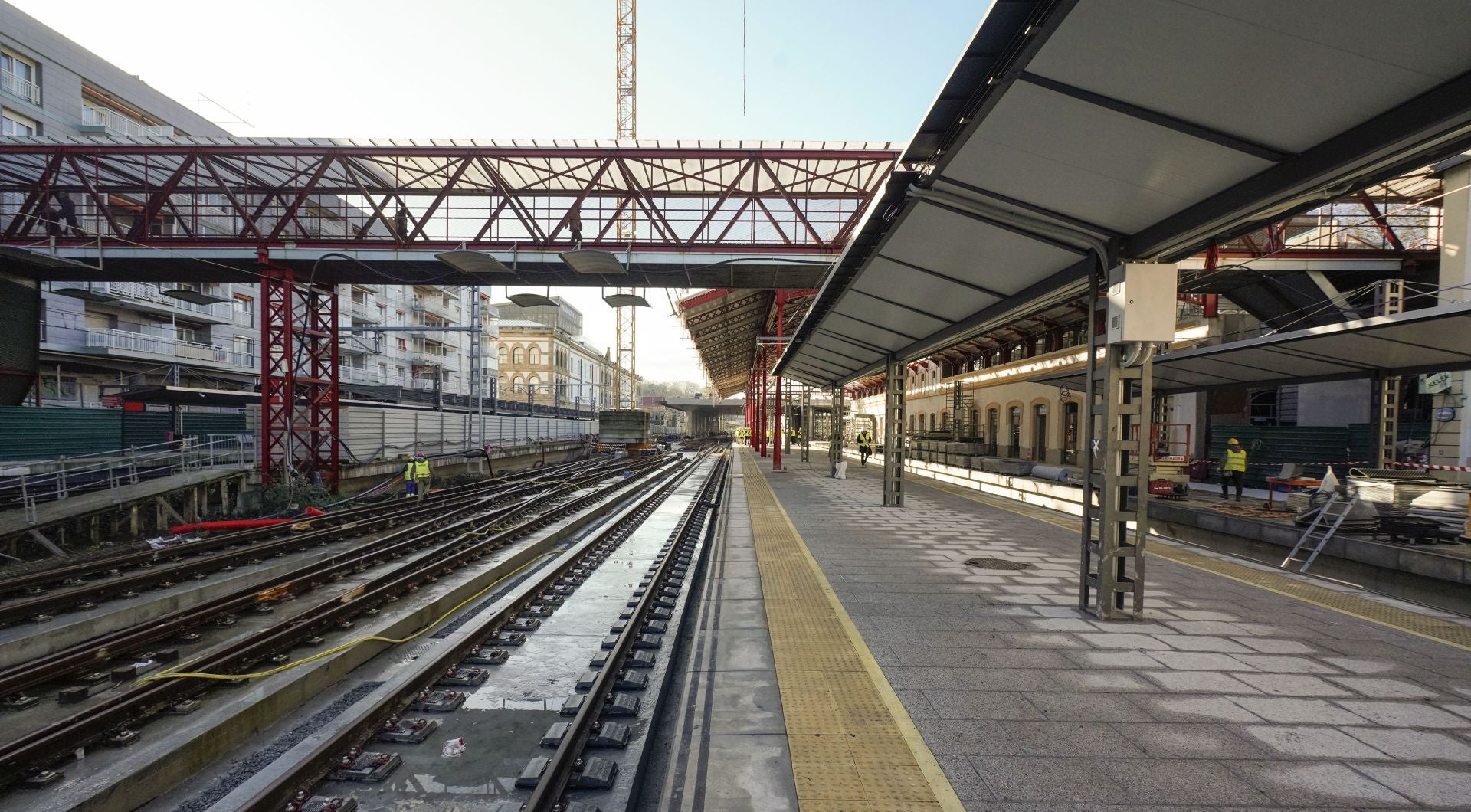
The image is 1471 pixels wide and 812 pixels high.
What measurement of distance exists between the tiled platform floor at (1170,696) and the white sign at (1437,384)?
14.2m

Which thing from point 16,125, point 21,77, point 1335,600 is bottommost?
point 1335,600

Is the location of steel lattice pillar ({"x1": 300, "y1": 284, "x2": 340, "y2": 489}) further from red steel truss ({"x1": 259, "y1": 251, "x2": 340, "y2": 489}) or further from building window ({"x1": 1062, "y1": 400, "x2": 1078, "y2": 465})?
building window ({"x1": 1062, "y1": 400, "x2": 1078, "y2": 465})

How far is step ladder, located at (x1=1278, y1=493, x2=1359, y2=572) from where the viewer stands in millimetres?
8461

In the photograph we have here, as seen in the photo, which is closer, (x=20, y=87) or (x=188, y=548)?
(x=188, y=548)

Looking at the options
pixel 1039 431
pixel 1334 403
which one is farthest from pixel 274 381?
pixel 1334 403

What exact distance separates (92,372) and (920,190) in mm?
39023

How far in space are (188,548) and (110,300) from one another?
79.6 ft

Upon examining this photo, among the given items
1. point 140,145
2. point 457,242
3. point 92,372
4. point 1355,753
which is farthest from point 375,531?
point 92,372

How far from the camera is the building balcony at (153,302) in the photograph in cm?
2882

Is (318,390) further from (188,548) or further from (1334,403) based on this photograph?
(1334,403)

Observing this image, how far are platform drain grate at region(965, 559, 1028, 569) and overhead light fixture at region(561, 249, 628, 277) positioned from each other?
35.2 ft

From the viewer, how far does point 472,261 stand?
15.1m

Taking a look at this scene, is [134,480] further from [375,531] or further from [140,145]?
[140,145]

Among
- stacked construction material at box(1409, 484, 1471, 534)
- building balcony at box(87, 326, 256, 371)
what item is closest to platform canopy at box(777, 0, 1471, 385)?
stacked construction material at box(1409, 484, 1471, 534)
